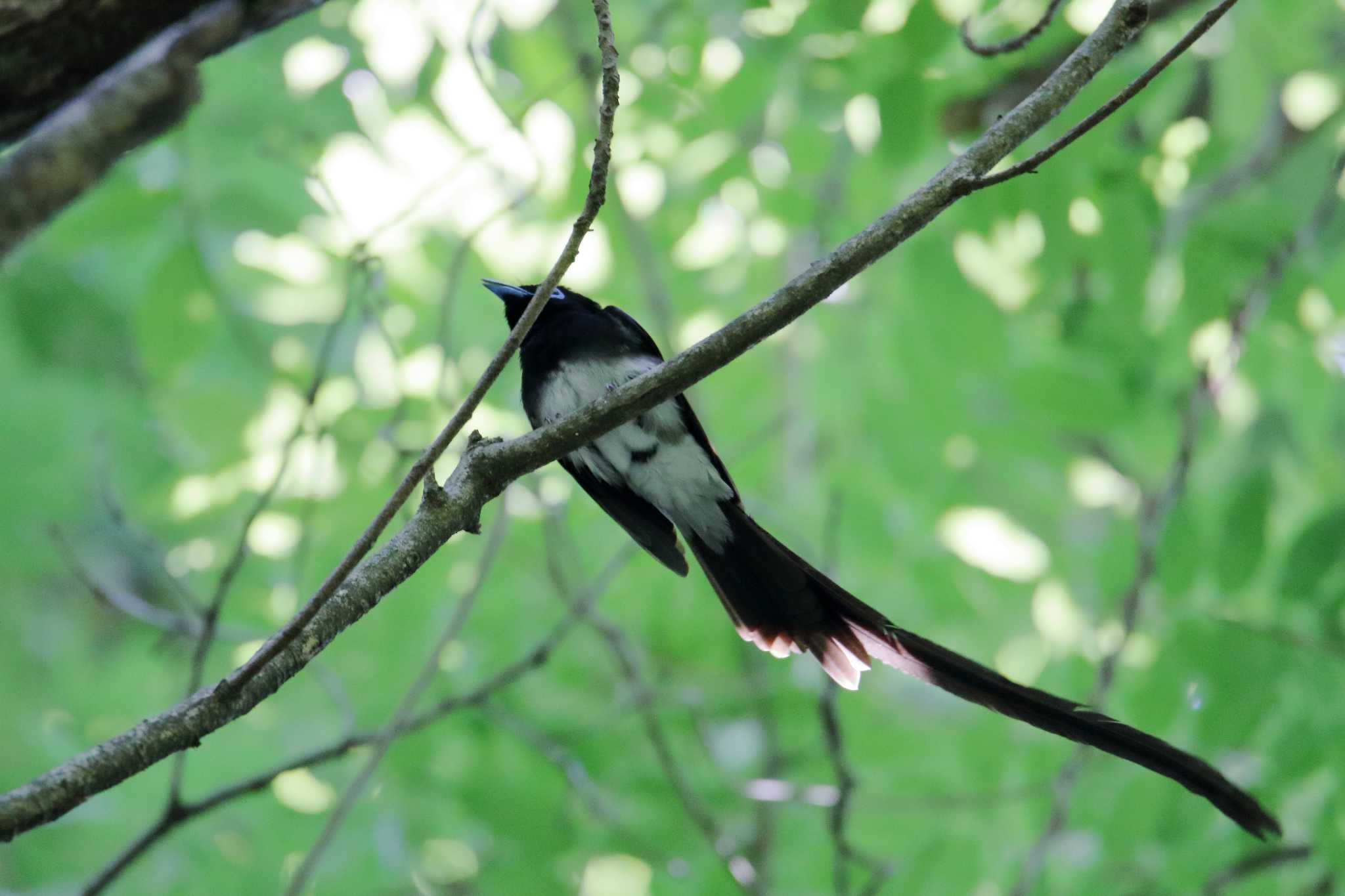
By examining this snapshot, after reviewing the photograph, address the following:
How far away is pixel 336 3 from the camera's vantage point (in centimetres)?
340

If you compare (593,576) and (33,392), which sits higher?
(33,392)

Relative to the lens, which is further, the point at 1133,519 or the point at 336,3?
the point at 1133,519

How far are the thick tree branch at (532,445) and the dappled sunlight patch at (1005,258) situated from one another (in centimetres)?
136

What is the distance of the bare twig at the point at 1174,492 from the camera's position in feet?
9.55

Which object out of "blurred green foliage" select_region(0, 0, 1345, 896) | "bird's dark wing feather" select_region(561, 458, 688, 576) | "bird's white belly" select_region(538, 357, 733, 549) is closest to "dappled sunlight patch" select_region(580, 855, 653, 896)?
"blurred green foliage" select_region(0, 0, 1345, 896)

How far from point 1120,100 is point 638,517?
→ 6.07ft

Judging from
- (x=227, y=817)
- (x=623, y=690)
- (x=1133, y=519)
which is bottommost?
(x=1133, y=519)

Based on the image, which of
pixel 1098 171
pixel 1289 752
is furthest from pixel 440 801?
pixel 1098 171

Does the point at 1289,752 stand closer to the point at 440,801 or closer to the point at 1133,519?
the point at 1133,519

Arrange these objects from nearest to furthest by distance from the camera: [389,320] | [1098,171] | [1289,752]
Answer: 1. [1289,752]
2. [1098,171]
3. [389,320]

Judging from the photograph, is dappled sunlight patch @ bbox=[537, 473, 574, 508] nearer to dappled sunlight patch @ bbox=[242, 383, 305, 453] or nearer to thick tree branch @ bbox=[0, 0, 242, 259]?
dappled sunlight patch @ bbox=[242, 383, 305, 453]

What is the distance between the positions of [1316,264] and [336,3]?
294 cm

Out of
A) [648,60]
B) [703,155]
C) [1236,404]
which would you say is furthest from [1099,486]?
[648,60]

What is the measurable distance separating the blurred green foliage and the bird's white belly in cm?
26
